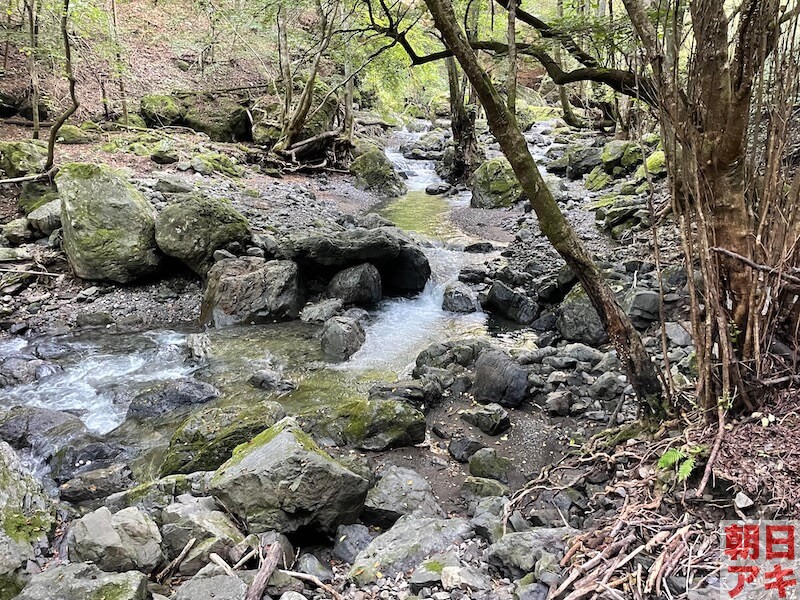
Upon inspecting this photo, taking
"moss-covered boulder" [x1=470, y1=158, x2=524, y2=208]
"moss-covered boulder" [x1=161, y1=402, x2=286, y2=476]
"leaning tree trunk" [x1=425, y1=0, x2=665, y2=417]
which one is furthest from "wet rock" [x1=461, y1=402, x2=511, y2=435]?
"moss-covered boulder" [x1=470, y1=158, x2=524, y2=208]

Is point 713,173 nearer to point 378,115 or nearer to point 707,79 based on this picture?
point 707,79

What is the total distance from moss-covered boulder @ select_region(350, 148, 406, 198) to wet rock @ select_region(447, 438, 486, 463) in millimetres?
13422

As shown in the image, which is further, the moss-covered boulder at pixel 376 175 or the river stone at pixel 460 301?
the moss-covered boulder at pixel 376 175

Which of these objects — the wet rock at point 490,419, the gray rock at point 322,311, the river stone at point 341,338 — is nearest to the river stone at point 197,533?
the wet rock at point 490,419

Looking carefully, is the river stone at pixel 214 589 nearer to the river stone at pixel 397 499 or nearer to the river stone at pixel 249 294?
the river stone at pixel 397 499

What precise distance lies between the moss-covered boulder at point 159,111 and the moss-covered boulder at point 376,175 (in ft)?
20.3

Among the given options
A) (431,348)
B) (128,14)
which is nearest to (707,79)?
(431,348)

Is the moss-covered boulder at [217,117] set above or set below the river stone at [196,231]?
above

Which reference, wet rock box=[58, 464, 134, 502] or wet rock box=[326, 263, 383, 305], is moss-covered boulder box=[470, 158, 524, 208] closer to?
wet rock box=[326, 263, 383, 305]

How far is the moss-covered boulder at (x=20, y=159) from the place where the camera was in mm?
11039

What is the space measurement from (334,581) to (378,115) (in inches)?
1103

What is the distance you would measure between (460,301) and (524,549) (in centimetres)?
636

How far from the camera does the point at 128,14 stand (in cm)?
2306

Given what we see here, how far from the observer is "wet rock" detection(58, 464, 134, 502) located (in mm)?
4461
